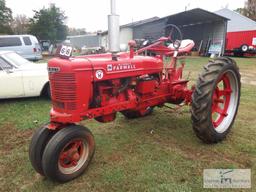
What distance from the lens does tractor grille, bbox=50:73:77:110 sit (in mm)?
2771

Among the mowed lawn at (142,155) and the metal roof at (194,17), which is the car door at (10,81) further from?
the metal roof at (194,17)

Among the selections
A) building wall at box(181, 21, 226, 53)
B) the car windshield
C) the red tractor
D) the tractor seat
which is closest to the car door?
the car windshield

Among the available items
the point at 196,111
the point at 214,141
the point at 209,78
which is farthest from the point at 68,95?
the point at 214,141

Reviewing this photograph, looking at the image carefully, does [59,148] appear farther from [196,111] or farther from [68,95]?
[196,111]

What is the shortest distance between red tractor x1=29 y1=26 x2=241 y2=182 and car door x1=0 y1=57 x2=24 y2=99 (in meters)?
3.32

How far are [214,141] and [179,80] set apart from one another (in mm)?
1209

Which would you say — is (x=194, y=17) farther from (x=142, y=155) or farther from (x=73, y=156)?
(x=73, y=156)

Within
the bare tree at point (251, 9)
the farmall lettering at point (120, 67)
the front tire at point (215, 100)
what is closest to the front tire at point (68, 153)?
the farmall lettering at point (120, 67)

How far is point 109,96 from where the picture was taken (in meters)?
3.32

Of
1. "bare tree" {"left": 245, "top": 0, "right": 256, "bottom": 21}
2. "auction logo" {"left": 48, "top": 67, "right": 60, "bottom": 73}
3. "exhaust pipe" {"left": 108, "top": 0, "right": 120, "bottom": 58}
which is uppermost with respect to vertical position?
"bare tree" {"left": 245, "top": 0, "right": 256, "bottom": 21}

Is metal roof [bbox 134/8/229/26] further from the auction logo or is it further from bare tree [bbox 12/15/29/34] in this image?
bare tree [bbox 12/15/29/34]

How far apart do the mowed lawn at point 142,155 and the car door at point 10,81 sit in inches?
44.1

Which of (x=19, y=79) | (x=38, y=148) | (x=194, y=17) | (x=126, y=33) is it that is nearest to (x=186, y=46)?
(x=38, y=148)

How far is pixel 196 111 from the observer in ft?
11.0
